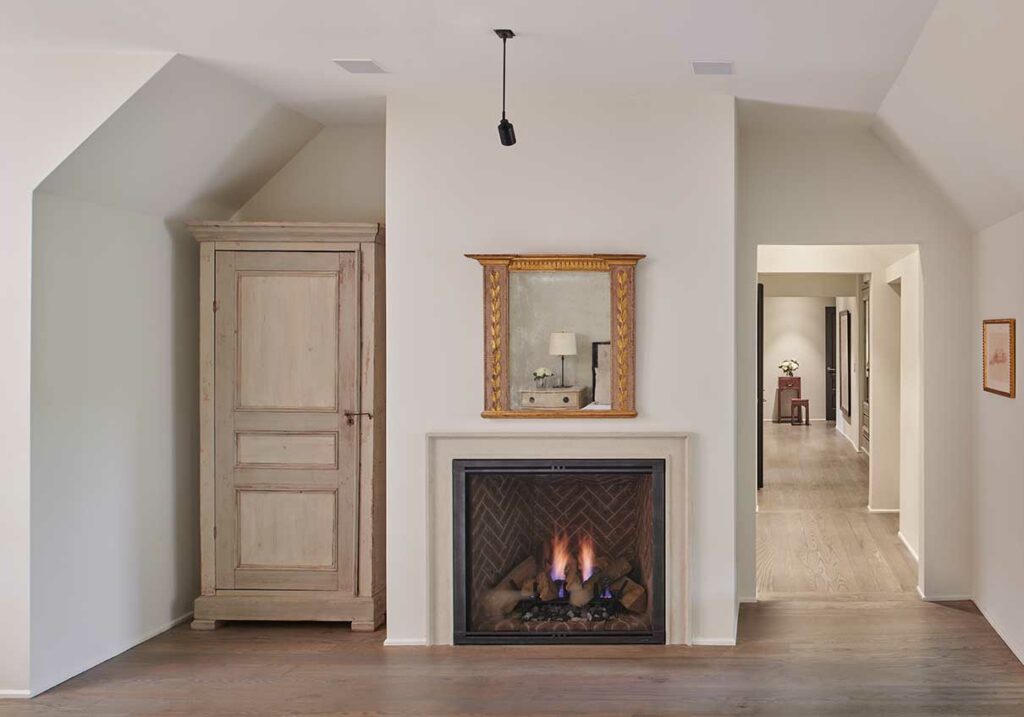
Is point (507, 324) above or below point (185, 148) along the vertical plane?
below

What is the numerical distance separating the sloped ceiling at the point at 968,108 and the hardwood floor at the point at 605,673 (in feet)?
6.39

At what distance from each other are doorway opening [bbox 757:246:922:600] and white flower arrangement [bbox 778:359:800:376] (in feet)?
9.04

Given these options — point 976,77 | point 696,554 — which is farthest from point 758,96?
point 696,554

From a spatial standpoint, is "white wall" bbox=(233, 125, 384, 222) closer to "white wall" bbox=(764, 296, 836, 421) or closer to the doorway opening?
the doorway opening

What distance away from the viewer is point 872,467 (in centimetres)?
749

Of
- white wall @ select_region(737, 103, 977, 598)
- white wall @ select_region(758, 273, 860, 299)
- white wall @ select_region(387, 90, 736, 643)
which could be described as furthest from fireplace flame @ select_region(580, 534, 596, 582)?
white wall @ select_region(758, 273, 860, 299)

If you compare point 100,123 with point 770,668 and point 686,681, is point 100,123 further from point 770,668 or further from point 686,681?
point 770,668

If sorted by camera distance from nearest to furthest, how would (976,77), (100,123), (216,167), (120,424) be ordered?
(976,77), (100,123), (120,424), (216,167)

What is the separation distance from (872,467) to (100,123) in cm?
594

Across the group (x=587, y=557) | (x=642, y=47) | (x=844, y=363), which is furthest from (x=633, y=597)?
(x=844, y=363)

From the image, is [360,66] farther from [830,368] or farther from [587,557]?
[830,368]

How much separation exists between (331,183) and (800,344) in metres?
12.2

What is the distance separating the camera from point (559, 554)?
4.61 meters

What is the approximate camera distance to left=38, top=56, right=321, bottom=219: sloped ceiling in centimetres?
391
